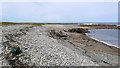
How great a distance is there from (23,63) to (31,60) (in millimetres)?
675

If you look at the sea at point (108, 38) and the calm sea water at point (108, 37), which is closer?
the sea at point (108, 38)

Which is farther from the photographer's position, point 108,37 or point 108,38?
point 108,37

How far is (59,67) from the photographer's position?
7.20 metres

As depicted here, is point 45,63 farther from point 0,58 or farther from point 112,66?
point 112,66

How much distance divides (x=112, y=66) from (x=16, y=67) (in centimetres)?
853

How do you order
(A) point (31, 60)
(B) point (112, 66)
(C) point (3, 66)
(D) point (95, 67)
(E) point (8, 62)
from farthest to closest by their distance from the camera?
1. (B) point (112, 66)
2. (D) point (95, 67)
3. (A) point (31, 60)
4. (E) point (8, 62)
5. (C) point (3, 66)

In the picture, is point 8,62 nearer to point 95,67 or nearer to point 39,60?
point 39,60

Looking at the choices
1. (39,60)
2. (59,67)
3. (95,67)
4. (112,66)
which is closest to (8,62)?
(39,60)

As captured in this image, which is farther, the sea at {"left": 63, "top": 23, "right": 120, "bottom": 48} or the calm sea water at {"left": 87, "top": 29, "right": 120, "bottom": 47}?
the calm sea water at {"left": 87, "top": 29, "right": 120, "bottom": 47}

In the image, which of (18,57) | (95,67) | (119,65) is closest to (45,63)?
(18,57)

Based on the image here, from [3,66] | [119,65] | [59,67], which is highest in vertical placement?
[3,66]

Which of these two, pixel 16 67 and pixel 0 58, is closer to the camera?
pixel 16 67

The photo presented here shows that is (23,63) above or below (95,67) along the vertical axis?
above

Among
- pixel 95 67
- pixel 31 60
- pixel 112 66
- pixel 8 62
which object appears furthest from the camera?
pixel 112 66
